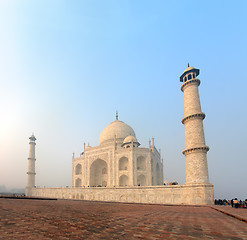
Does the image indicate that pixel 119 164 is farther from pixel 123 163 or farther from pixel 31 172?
pixel 31 172

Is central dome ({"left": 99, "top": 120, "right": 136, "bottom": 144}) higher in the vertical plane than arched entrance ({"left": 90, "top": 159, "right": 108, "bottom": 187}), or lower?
higher

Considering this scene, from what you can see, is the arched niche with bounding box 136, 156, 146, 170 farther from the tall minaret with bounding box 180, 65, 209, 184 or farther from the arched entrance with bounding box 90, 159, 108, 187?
the tall minaret with bounding box 180, 65, 209, 184

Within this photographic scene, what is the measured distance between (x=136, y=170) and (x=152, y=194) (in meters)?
7.51

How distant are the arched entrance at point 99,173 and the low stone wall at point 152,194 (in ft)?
17.1

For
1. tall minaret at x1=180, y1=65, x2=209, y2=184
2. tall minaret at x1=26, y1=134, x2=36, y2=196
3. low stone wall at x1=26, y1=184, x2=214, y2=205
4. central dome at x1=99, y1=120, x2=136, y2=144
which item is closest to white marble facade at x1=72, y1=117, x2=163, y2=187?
central dome at x1=99, y1=120, x2=136, y2=144

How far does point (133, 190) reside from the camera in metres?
22.5

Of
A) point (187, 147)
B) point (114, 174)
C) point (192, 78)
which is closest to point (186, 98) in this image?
point (192, 78)

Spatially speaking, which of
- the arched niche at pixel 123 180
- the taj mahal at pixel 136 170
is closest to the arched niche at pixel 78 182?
the taj mahal at pixel 136 170

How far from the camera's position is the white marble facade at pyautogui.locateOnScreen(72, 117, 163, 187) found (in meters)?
28.7

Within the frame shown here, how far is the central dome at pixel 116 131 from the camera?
36606 mm

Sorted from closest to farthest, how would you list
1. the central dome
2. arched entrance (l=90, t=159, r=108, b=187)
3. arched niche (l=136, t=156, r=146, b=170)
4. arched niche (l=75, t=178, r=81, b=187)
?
arched niche (l=136, t=156, r=146, b=170)
arched entrance (l=90, t=159, r=108, b=187)
arched niche (l=75, t=178, r=81, b=187)
the central dome

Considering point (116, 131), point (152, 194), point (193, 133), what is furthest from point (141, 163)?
point (193, 133)

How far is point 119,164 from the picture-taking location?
30.6 m

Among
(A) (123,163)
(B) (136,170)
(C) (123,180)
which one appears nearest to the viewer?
(B) (136,170)
